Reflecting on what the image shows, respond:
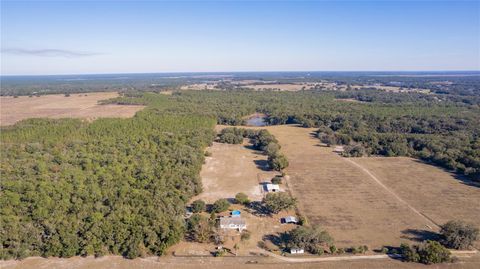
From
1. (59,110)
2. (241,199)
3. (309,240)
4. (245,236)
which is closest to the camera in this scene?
(309,240)

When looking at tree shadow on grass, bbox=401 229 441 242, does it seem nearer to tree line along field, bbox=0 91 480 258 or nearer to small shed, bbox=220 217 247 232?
small shed, bbox=220 217 247 232

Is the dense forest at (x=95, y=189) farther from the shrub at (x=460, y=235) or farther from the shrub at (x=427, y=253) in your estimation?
the shrub at (x=460, y=235)

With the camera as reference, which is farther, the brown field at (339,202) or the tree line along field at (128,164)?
the tree line along field at (128,164)

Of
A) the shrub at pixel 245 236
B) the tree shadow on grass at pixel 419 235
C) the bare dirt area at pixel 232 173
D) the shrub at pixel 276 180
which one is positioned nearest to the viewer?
the shrub at pixel 245 236

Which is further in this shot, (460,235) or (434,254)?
(460,235)

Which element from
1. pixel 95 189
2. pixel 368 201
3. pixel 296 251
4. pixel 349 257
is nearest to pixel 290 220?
pixel 296 251

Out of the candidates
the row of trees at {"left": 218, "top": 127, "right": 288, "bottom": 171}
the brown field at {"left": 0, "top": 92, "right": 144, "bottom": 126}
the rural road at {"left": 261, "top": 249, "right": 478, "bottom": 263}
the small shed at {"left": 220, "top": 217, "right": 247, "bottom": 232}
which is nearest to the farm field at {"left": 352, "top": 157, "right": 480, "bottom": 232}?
the rural road at {"left": 261, "top": 249, "right": 478, "bottom": 263}

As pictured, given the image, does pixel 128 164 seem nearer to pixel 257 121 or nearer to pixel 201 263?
pixel 201 263

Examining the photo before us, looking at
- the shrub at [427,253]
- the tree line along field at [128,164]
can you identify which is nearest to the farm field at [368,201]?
the shrub at [427,253]

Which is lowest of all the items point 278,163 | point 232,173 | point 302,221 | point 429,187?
point 429,187
